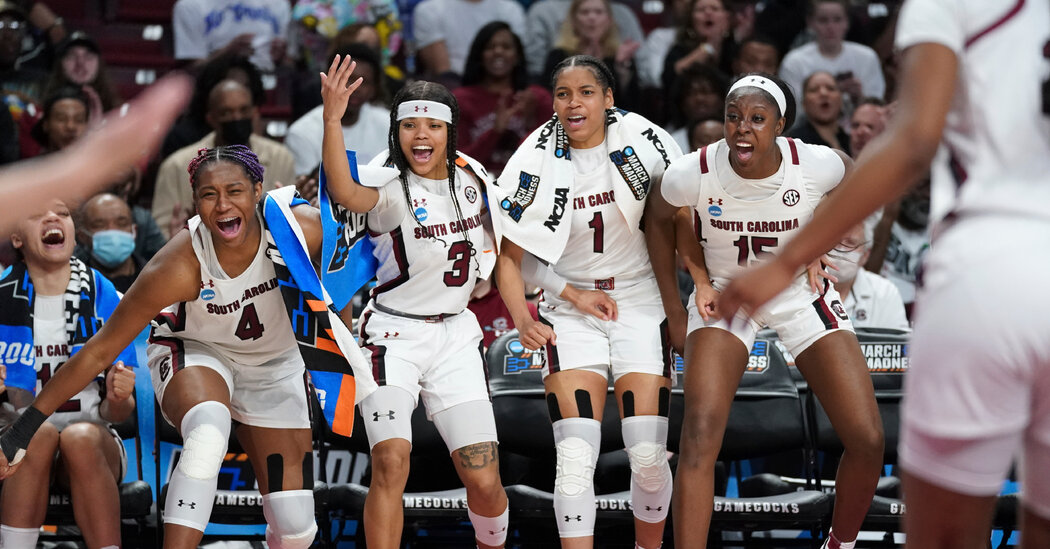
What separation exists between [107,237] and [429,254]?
7.63 feet

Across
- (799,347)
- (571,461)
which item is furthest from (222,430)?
(799,347)

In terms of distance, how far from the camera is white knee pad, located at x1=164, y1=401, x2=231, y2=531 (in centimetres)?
427

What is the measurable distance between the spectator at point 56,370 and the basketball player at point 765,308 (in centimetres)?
233

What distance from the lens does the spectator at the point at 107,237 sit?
6.14 meters

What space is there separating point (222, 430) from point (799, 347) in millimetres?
2236

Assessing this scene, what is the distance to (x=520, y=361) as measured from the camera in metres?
5.69

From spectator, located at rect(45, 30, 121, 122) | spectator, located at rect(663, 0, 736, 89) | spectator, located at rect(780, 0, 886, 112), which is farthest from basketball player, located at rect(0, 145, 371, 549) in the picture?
spectator, located at rect(780, 0, 886, 112)

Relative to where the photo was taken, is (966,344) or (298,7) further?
(298,7)

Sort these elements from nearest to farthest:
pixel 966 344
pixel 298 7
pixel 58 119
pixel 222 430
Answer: pixel 966 344, pixel 222 430, pixel 58 119, pixel 298 7

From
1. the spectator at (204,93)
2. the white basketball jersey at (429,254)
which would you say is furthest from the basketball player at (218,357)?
the spectator at (204,93)

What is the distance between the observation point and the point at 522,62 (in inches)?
320

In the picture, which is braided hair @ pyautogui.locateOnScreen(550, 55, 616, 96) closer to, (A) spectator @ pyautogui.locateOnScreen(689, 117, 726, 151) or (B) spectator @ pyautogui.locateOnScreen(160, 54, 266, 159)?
(A) spectator @ pyautogui.locateOnScreen(689, 117, 726, 151)

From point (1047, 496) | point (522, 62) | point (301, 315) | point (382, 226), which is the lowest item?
point (1047, 496)

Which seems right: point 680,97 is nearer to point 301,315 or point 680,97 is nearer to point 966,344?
point 301,315
